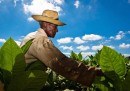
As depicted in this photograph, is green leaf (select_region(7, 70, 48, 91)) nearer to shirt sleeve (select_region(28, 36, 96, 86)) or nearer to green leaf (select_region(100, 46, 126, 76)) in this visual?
green leaf (select_region(100, 46, 126, 76))

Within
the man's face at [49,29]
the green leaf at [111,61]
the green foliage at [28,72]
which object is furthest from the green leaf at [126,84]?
the man's face at [49,29]

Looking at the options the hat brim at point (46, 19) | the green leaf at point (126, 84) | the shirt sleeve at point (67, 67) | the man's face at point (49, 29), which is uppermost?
the hat brim at point (46, 19)

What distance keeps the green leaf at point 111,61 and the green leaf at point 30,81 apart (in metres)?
0.46

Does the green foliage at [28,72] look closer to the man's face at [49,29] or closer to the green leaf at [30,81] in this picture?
the green leaf at [30,81]

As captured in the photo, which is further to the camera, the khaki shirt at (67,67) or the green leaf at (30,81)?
the khaki shirt at (67,67)

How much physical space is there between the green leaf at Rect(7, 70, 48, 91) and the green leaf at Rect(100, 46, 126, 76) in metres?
0.46

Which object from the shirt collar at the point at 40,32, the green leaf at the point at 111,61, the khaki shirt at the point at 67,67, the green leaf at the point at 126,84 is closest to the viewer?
the green leaf at the point at 126,84

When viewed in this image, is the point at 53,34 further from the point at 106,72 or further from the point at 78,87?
the point at 106,72

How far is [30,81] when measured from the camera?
5.27 feet

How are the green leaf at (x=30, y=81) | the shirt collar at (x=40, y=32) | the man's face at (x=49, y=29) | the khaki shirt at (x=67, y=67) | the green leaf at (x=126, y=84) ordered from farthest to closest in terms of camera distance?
the man's face at (x=49, y=29), the shirt collar at (x=40, y=32), the khaki shirt at (x=67, y=67), the green leaf at (x=126, y=84), the green leaf at (x=30, y=81)

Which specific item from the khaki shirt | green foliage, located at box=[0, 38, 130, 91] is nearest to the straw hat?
Result: the khaki shirt

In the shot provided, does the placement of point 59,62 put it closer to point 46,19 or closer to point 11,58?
point 46,19

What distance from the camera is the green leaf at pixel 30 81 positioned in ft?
5.29

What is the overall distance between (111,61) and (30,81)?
1.90 ft
